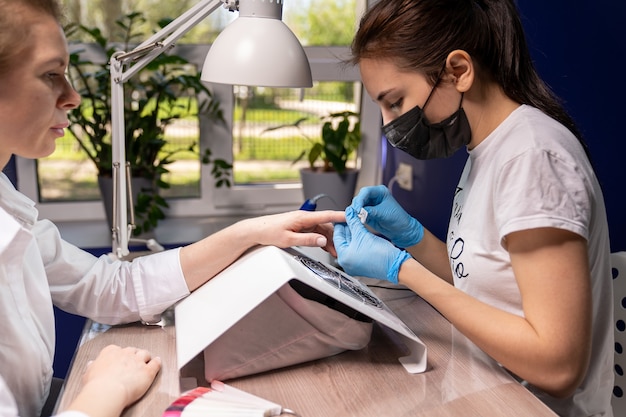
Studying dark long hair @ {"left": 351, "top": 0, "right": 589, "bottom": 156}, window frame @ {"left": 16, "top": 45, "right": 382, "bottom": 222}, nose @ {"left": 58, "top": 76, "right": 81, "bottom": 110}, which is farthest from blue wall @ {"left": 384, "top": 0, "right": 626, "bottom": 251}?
nose @ {"left": 58, "top": 76, "right": 81, "bottom": 110}

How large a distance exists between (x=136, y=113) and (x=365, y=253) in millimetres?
1289

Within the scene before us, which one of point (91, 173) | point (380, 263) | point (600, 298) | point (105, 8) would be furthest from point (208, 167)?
point (600, 298)

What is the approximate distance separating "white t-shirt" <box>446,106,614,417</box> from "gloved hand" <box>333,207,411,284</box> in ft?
0.47

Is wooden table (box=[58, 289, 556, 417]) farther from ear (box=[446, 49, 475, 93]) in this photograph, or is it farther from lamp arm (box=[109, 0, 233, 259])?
ear (box=[446, 49, 475, 93])

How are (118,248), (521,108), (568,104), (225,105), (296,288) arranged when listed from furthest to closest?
(225,105), (568,104), (118,248), (521,108), (296,288)

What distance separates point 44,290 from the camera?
44.6 inches

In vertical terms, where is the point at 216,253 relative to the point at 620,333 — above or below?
above

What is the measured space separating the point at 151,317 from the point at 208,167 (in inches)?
53.1

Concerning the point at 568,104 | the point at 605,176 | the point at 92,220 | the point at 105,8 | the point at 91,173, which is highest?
the point at 105,8

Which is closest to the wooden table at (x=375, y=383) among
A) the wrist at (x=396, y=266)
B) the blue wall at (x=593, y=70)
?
the wrist at (x=396, y=266)

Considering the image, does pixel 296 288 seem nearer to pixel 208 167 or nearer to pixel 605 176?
pixel 605 176

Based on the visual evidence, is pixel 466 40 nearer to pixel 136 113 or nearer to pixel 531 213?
pixel 531 213

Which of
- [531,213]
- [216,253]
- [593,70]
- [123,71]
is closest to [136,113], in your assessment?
[123,71]

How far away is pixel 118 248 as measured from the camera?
4.90ft
